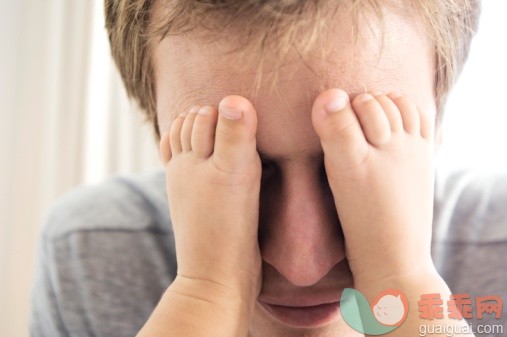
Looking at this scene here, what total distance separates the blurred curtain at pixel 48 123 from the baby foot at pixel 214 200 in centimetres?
140

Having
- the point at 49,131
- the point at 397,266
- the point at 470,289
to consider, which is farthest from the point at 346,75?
the point at 49,131

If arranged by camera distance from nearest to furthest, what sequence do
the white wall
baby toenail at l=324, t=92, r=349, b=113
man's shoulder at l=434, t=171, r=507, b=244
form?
baby toenail at l=324, t=92, r=349, b=113, man's shoulder at l=434, t=171, r=507, b=244, the white wall

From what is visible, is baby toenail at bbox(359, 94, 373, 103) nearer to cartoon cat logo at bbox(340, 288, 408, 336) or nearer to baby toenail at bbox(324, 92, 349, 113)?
baby toenail at bbox(324, 92, 349, 113)

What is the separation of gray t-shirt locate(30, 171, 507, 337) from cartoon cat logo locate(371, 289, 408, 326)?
28 cm

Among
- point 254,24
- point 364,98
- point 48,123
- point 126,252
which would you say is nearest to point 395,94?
point 364,98

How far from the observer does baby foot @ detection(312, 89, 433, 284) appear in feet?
1.85

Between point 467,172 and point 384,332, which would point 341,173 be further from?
point 467,172

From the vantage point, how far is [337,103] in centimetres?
54

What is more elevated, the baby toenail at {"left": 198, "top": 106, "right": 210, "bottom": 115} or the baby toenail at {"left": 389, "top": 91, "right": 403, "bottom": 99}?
the baby toenail at {"left": 198, "top": 106, "right": 210, "bottom": 115}

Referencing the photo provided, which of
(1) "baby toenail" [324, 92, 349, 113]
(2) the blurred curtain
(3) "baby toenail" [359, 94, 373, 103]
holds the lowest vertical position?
(2) the blurred curtain

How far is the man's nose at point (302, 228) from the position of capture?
0.59 metres

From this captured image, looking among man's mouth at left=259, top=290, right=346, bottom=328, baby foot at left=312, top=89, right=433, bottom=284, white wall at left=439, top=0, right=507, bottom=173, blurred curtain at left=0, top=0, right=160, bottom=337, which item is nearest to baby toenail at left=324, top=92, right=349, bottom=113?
baby foot at left=312, top=89, right=433, bottom=284

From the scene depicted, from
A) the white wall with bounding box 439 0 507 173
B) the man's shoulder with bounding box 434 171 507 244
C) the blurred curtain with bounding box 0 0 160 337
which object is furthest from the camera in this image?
the blurred curtain with bounding box 0 0 160 337

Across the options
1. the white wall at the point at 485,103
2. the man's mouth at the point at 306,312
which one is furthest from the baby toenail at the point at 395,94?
the white wall at the point at 485,103
